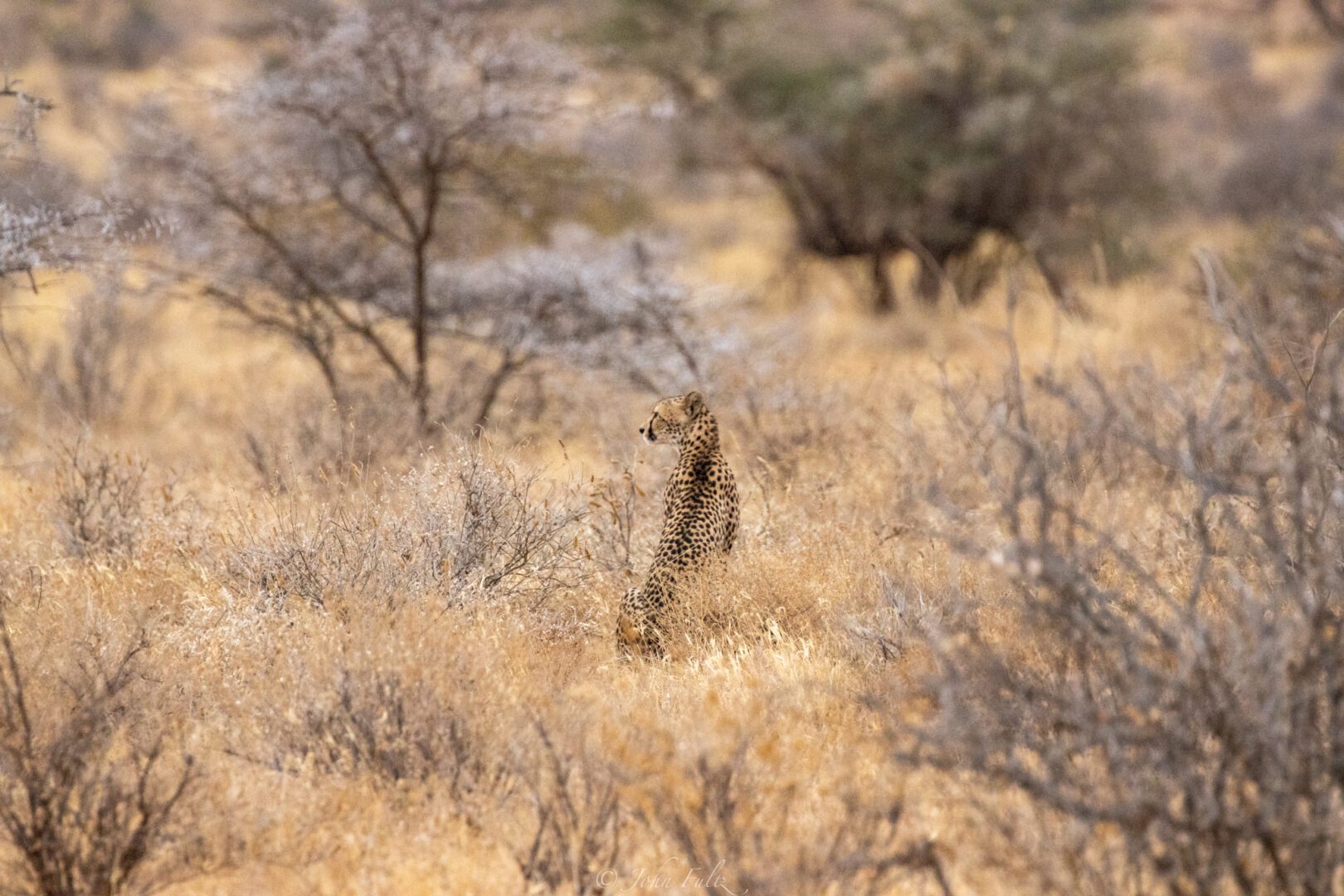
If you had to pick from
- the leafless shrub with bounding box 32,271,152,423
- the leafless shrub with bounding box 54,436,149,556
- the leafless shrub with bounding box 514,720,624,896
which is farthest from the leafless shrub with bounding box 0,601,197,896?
the leafless shrub with bounding box 32,271,152,423

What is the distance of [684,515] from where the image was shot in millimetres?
5531

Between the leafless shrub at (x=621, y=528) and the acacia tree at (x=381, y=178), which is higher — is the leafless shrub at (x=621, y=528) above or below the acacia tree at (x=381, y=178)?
below

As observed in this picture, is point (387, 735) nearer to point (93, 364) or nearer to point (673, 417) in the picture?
point (673, 417)

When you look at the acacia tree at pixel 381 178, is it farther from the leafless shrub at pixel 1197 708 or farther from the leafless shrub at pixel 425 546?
the leafless shrub at pixel 1197 708

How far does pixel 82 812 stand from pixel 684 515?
102 inches

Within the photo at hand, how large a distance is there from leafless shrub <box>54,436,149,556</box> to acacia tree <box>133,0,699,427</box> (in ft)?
6.95

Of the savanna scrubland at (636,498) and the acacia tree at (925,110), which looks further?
the acacia tree at (925,110)

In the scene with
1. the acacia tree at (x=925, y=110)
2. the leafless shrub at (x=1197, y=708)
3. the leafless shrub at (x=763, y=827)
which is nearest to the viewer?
the leafless shrub at (x=1197, y=708)

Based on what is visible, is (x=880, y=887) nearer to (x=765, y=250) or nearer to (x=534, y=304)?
(x=534, y=304)

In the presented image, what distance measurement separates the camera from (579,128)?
9883 millimetres

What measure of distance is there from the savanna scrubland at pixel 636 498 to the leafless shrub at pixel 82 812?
24 mm

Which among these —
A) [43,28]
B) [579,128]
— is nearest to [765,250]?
[579,128]

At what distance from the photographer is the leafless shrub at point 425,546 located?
17.6ft

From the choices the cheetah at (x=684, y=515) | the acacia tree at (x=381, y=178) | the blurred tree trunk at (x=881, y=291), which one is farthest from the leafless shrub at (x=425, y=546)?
the blurred tree trunk at (x=881, y=291)
